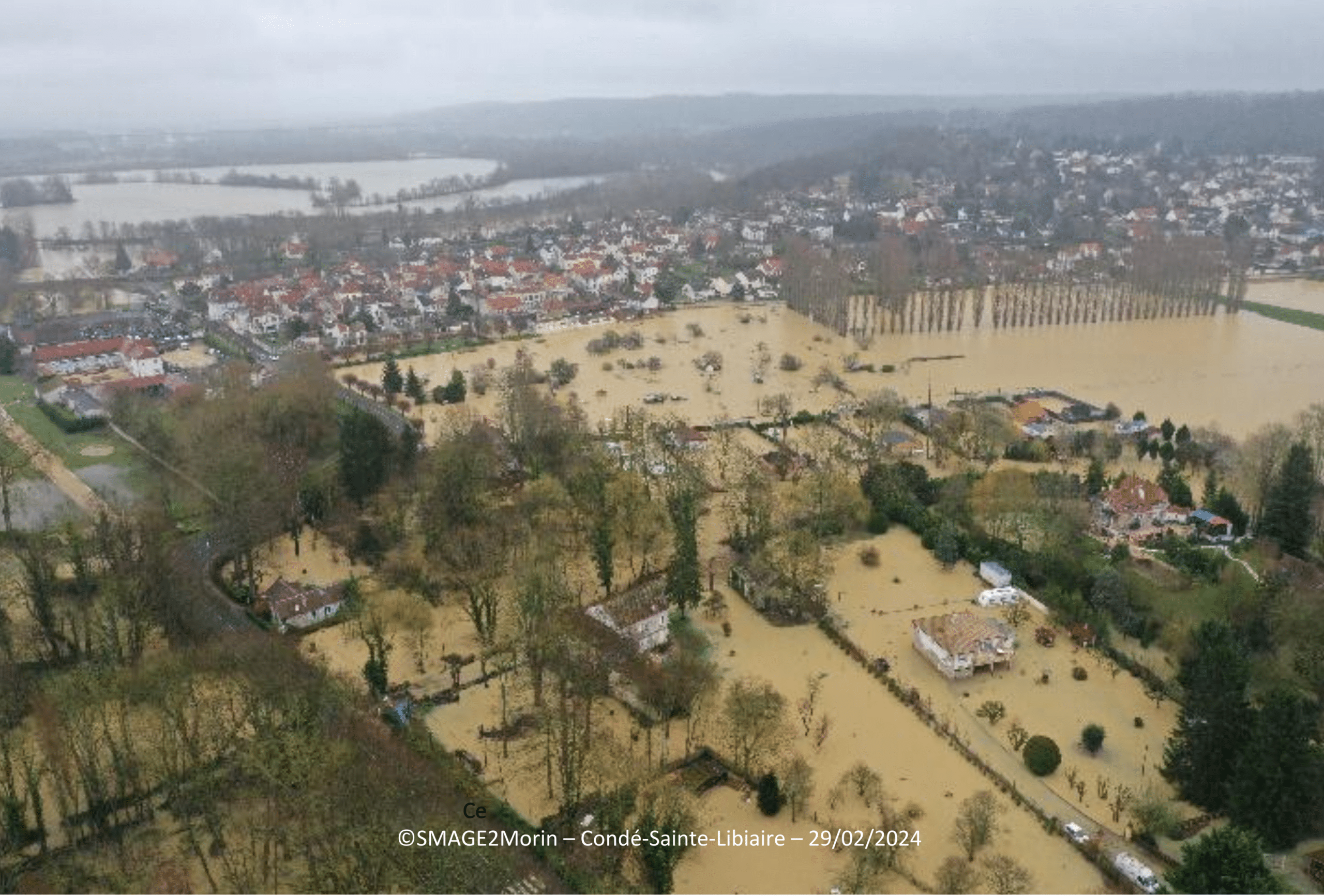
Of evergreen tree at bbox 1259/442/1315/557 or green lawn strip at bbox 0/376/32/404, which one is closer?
evergreen tree at bbox 1259/442/1315/557

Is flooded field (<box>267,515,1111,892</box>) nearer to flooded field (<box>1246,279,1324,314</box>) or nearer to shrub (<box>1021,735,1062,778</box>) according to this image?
shrub (<box>1021,735,1062,778</box>)

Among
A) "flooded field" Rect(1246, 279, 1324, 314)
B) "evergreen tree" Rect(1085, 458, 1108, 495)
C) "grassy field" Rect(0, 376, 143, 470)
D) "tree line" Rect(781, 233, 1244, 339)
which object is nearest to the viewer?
"evergreen tree" Rect(1085, 458, 1108, 495)

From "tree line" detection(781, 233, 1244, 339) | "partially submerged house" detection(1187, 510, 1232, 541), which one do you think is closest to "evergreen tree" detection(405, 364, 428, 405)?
"tree line" detection(781, 233, 1244, 339)

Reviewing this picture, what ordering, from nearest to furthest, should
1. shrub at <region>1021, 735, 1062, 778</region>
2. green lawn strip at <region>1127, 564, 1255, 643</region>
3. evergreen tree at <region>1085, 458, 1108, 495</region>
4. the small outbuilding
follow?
shrub at <region>1021, 735, 1062, 778</region> → green lawn strip at <region>1127, 564, 1255, 643</region> → the small outbuilding → evergreen tree at <region>1085, 458, 1108, 495</region>

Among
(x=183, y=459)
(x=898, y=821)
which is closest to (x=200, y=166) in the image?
(x=183, y=459)

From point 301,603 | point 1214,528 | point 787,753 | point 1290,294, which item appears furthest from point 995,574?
point 1290,294

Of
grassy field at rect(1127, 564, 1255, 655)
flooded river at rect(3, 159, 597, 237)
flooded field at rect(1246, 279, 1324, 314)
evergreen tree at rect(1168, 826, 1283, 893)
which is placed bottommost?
flooded field at rect(1246, 279, 1324, 314)
